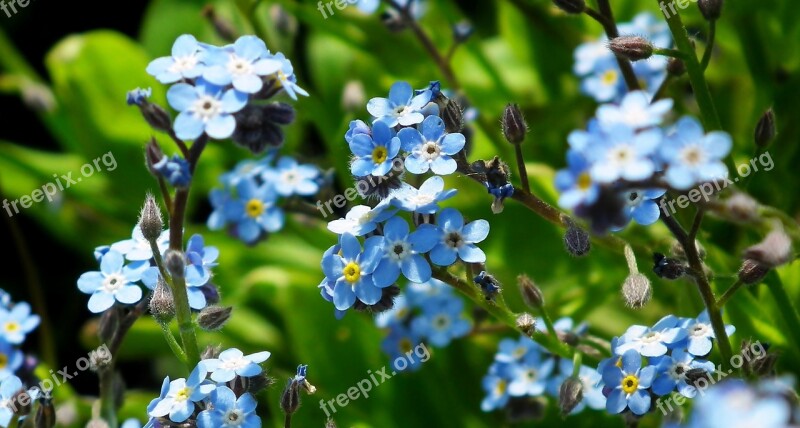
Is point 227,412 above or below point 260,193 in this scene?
above

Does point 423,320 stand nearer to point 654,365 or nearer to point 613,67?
point 654,365

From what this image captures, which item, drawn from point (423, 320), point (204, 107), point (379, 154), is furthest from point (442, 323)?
point (204, 107)

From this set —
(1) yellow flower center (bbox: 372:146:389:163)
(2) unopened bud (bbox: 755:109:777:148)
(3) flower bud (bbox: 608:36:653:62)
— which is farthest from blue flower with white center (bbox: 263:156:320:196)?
(2) unopened bud (bbox: 755:109:777:148)

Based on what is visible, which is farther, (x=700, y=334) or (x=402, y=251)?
(x=700, y=334)

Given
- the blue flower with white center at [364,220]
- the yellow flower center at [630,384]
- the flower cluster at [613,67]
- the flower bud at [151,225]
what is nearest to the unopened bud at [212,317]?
the flower bud at [151,225]

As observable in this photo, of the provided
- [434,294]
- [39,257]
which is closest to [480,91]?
[434,294]

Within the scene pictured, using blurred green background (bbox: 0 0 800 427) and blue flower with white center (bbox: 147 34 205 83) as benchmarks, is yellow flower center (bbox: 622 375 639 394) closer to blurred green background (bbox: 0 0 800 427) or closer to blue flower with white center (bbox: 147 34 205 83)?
blurred green background (bbox: 0 0 800 427)

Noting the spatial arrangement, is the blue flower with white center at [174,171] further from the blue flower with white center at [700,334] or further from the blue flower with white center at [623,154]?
the blue flower with white center at [700,334]
